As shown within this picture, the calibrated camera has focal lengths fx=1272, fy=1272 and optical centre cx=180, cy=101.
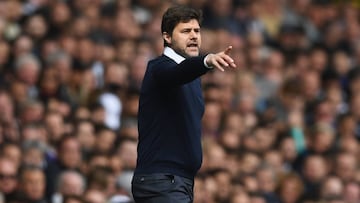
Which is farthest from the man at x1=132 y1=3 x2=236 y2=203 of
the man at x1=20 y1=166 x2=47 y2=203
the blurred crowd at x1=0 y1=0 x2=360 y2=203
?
the man at x1=20 y1=166 x2=47 y2=203

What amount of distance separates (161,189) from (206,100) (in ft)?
18.9

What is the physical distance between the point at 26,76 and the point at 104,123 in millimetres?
954

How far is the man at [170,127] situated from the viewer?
26.2 ft

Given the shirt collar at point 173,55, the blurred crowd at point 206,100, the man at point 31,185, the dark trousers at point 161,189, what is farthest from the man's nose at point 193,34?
the man at point 31,185

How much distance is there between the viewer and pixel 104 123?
1290 cm

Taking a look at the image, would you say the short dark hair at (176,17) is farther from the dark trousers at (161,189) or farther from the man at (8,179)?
the man at (8,179)

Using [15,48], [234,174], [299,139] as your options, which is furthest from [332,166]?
[15,48]

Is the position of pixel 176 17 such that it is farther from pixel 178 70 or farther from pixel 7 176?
pixel 7 176

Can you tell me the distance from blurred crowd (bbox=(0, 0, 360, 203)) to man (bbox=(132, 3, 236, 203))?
297cm

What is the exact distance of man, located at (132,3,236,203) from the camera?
26.2 feet

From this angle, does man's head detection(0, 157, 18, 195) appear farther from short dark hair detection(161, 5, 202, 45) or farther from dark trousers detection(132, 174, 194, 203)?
short dark hair detection(161, 5, 202, 45)

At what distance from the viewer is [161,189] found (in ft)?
26.2

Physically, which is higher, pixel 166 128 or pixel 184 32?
pixel 184 32

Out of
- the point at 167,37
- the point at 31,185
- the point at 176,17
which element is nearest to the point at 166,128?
the point at 167,37
